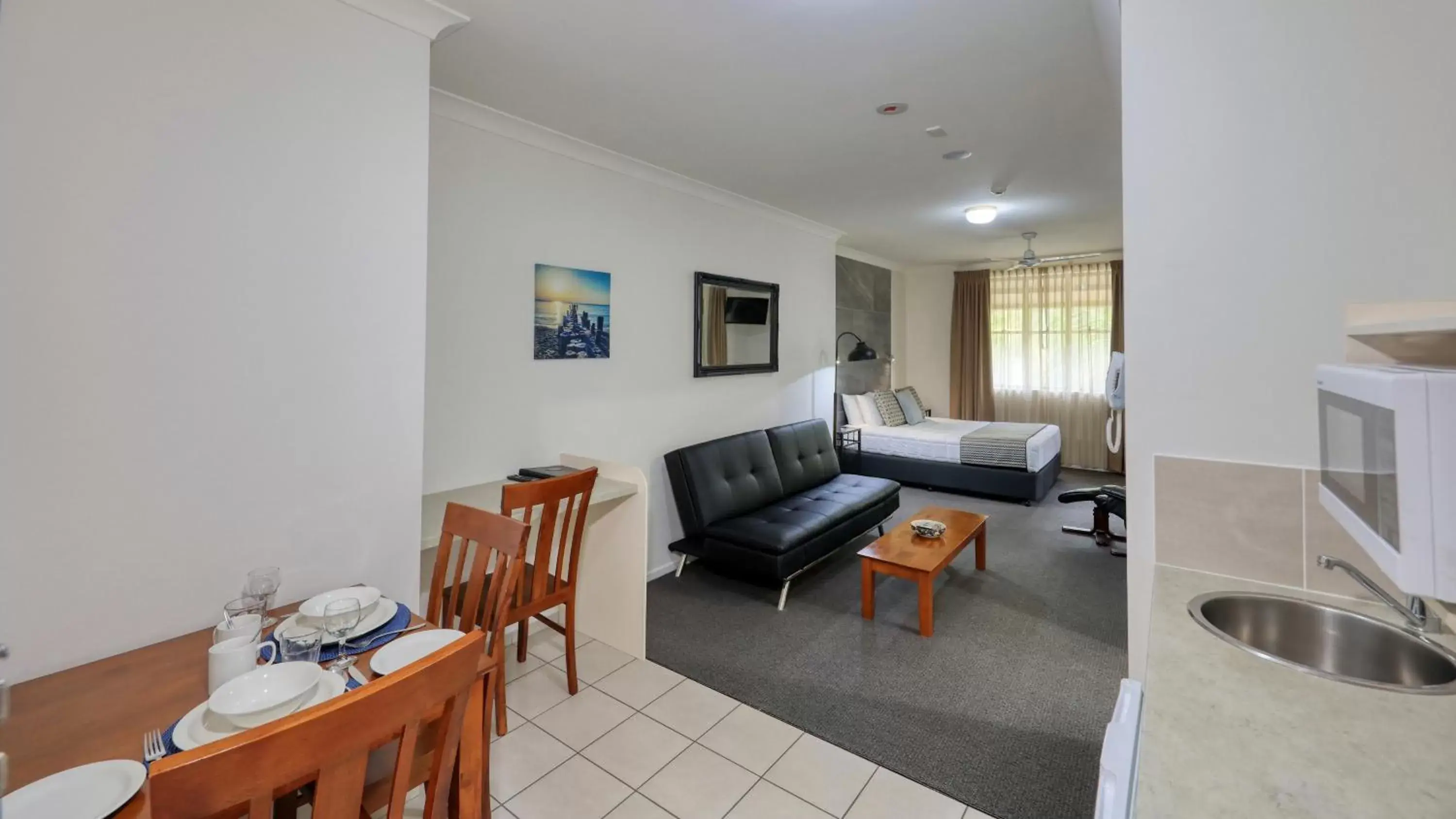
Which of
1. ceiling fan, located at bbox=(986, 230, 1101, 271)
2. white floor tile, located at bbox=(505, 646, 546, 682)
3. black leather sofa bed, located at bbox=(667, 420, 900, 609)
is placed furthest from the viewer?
ceiling fan, located at bbox=(986, 230, 1101, 271)

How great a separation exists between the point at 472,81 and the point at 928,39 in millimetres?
1789

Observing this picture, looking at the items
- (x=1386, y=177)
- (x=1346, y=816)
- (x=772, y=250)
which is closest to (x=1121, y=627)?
(x=1386, y=177)

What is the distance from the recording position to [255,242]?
160cm

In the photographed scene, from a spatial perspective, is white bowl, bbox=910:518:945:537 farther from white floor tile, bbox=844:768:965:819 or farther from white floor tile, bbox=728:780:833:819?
white floor tile, bbox=728:780:833:819

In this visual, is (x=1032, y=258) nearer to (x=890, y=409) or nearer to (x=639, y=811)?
(x=890, y=409)

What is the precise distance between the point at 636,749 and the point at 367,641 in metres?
1.08

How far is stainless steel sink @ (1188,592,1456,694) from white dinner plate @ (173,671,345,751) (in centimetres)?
170

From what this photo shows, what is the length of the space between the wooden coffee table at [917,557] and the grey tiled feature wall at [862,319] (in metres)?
2.62

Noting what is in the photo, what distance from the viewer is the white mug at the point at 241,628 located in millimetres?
1274

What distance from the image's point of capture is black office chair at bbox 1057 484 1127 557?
4156 mm

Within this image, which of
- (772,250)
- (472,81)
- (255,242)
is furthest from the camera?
(772,250)

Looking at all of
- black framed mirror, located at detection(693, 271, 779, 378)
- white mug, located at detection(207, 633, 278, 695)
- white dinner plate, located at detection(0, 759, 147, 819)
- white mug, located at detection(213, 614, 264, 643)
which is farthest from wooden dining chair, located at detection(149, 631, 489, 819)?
black framed mirror, located at detection(693, 271, 779, 378)

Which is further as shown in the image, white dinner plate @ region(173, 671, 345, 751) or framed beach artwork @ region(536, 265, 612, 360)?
framed beach artwork @ region(536, 265, 612, 360)

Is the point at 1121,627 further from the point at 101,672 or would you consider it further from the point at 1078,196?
the point at 101,672
